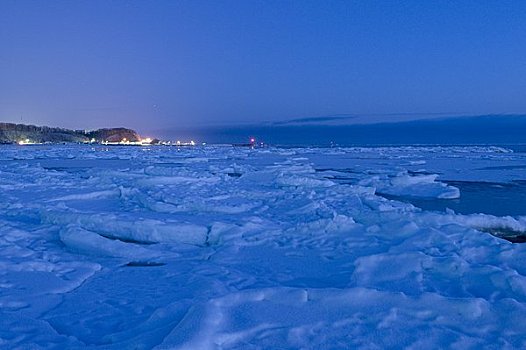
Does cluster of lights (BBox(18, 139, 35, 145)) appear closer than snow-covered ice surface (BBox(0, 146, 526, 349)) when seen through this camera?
No

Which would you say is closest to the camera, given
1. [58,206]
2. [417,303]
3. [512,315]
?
[512,315]

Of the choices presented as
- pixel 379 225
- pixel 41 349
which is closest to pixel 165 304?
pixel 41 349

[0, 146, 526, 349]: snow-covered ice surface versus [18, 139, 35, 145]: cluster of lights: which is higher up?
[18, 139, 35, 145]: cluster of lights

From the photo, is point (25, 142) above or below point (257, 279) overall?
above

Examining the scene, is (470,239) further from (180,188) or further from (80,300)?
(180,188)

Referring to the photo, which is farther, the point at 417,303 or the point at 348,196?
the point at 348,196

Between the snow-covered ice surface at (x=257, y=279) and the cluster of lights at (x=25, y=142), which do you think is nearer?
the snow-covered ice surface at (x=257, y=279)

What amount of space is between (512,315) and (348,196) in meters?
5.76

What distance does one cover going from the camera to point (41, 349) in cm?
256

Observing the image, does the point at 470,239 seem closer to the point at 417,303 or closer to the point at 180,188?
the point at 417,303

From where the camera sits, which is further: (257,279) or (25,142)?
(25,142)

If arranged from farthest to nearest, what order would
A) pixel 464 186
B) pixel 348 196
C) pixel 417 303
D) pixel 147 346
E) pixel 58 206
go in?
pixel 464 186, pixel 348 196, pixel 58 206, pixel 417 303, pixel 147 346

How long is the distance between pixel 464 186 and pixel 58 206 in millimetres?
9793

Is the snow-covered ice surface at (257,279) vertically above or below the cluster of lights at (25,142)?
below
